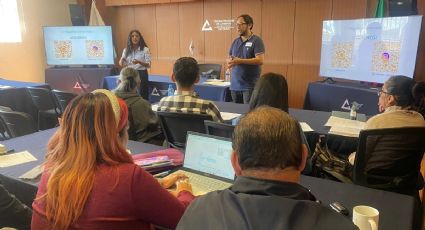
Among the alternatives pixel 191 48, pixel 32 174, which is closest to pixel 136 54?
pixel 191 48

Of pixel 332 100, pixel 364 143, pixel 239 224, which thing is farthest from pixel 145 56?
pixel 239 224

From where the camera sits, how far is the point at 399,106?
2.25 metres

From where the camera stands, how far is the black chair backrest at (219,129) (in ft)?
6.63

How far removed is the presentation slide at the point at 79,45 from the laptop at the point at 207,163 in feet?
17.6

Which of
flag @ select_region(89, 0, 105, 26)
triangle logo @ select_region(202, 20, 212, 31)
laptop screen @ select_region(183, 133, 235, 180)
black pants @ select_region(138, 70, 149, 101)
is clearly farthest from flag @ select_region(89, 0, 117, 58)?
laptop screen @ select_region(183, 133, 235, 180)

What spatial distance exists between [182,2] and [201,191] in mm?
5562

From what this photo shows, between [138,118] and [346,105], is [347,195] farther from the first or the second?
[346,105]

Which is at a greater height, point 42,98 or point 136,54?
point 136,54

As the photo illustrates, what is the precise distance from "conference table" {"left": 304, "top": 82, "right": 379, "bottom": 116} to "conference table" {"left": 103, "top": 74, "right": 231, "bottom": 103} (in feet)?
4.07

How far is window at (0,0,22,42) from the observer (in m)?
6.35

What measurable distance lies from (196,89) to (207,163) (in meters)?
2.96

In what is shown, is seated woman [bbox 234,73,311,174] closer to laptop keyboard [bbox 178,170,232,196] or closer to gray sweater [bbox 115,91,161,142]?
laptop keyboard [bbox 178,170,232,196]

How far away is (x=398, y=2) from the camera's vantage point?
413 centimetres

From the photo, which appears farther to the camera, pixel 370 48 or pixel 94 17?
pixel 94 17
